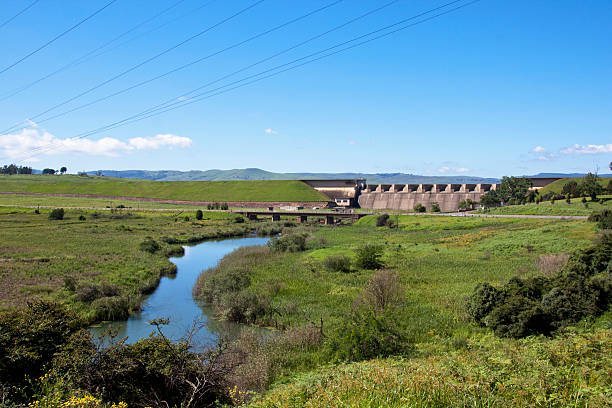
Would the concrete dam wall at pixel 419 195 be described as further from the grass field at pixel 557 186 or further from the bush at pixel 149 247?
the bush at pixel 149 247

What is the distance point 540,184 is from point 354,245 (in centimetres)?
8425

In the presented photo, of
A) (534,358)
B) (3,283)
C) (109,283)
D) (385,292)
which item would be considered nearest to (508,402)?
(534,358)

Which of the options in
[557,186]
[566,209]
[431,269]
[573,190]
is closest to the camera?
[431,269]

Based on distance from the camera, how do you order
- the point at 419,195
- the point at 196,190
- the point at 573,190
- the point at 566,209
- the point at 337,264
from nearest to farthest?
the point at 337,264, the point at 566,209, the point at 573,190, the point at 419,195, the point at 196,190

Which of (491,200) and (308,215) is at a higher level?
(491,200)

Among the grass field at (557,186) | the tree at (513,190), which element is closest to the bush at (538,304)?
the tree at (513,190)

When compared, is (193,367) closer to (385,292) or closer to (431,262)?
(385,292)

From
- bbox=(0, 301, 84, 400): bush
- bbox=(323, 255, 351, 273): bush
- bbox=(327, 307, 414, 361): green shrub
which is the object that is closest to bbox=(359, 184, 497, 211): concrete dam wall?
bbox=(323, 255, 351, 273): bush

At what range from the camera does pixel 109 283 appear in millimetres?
28609

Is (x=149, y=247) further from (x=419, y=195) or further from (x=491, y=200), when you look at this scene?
(x=419, y=195)

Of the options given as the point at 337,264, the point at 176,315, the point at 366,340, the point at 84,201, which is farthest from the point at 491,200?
the point at 84,201

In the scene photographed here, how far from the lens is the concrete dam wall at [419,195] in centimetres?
10762

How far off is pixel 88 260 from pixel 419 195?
89.6m

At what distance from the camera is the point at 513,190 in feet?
304
